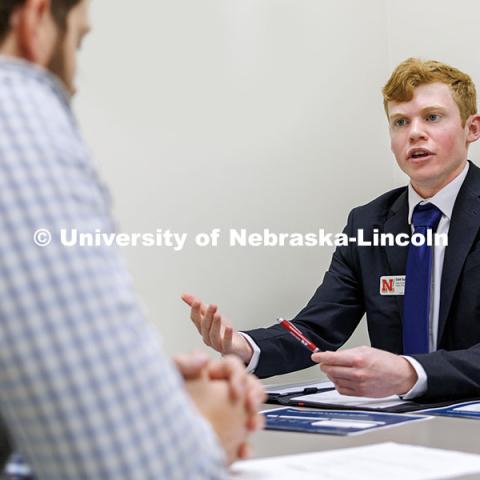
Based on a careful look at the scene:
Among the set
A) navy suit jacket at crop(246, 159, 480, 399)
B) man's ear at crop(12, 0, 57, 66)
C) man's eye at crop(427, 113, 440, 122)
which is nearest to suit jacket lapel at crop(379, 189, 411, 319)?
navy suit jacket at crop(246, 159, 480, 399)

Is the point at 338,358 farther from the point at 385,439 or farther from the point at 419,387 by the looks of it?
the point at 385,439

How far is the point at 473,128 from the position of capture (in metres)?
2.51

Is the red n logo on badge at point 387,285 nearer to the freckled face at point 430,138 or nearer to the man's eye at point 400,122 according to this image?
the freckled face at point 430,138

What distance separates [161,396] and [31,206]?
0.17 metres

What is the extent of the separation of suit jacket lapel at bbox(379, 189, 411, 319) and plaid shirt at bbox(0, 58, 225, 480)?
5.61 ft

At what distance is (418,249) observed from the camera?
222 centimetres

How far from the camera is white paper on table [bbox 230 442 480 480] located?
0.92 metres

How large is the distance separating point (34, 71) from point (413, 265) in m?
1.68

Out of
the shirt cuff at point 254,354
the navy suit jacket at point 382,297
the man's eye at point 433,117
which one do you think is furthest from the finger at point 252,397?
the man's eye at point 433,117

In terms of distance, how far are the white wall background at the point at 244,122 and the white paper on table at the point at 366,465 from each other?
3.79 ft

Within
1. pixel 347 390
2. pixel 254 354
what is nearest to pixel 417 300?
pixel 254 354

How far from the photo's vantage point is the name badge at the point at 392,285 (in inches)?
89.0

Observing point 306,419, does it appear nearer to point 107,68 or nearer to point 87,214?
point 87,214

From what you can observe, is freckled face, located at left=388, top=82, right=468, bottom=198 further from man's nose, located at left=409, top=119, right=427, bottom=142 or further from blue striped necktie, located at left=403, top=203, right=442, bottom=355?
blue striped necktie, located at left=403, top=203, right=442, bottom=355
